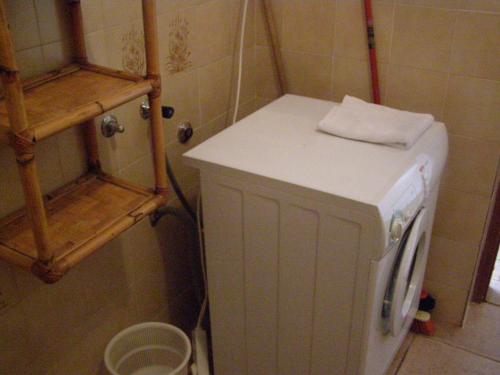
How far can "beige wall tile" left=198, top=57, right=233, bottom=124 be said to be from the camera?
1808 mm

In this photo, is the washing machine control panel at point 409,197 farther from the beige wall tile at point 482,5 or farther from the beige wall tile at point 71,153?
the beige wall tile at point 71,153

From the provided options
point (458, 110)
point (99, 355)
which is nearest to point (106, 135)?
point (99, 355)

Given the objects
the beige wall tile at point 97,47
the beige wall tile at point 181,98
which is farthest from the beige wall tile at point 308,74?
the beige wall tile at point 97,47

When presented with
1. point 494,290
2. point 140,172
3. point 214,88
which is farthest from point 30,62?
point 494,290

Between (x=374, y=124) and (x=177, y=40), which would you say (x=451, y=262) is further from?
(x=177, y=40)

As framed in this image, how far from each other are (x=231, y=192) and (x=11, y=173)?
0.56 m

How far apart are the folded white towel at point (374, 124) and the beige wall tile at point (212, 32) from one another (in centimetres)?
Answer: 45

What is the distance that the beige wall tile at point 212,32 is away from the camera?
67.5 inches

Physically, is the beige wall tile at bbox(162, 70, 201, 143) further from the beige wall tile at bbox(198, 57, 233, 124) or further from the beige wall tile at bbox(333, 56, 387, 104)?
the beige wall tile at bbox(333, 56, 387, 104)

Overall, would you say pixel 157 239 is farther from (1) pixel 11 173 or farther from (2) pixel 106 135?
(1) pixel 11 173

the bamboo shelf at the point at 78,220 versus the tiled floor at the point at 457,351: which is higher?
the bamboo shelf at the point at 78,220

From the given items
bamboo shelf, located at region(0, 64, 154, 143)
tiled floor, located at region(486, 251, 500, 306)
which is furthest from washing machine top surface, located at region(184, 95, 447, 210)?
tiled floor, located at region(486, 251, 500, 306)

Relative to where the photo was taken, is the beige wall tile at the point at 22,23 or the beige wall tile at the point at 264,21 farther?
the beige wall tile at the point at 264,21

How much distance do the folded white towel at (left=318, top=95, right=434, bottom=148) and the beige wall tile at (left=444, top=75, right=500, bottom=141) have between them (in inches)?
7.2
